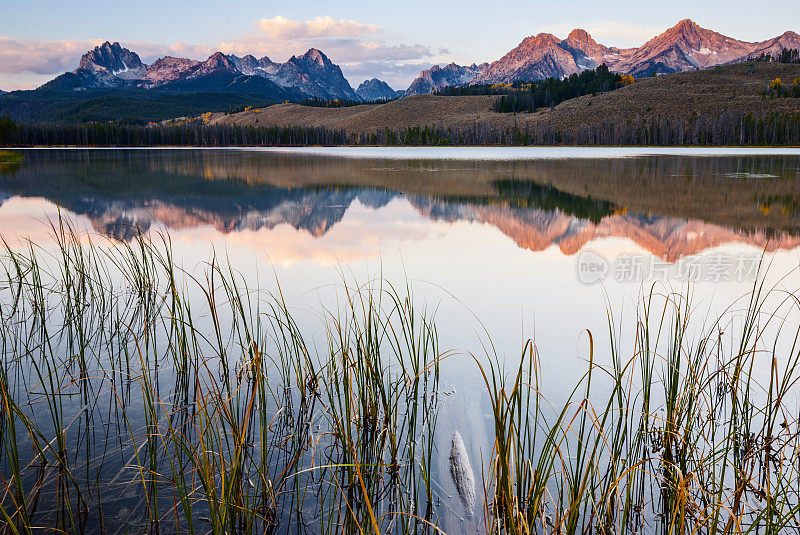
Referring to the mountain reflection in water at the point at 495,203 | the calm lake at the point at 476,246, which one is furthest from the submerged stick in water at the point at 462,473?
the mountain reflection in water at the point at 495,203

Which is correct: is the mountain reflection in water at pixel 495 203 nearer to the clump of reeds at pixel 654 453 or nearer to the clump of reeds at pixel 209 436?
the clump of reeds at pixel 209 436

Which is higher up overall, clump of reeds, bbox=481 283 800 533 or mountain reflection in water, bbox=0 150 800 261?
mountain reflection in water, bbox=0 150 800 261

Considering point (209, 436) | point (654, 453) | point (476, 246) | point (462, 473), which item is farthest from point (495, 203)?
point (209, 436)

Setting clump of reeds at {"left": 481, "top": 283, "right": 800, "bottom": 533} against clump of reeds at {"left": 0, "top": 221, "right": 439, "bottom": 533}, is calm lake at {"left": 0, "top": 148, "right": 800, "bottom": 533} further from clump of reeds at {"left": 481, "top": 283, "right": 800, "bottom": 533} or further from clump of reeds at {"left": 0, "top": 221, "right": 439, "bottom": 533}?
clump of reeds at {"left": 481, "top": 283, "right": 800, "bottom": 533}

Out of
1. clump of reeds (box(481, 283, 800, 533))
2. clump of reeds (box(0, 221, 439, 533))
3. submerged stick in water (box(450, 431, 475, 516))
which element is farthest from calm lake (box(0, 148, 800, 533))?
clump of reeds (box(481, 283, 800, 533))

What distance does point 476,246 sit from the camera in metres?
10.9

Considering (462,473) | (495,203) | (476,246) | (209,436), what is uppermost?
(495,203)

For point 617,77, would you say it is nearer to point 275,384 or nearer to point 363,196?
point 363,196

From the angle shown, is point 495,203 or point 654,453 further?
point 495,203

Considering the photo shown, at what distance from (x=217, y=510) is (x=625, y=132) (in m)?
99.1

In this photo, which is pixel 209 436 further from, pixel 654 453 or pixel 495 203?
pixel 495 203

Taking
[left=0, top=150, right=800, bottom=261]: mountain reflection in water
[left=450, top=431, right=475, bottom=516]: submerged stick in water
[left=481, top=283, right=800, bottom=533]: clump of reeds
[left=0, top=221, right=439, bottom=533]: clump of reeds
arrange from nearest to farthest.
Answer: [left=481, top=283, right=800, bottom=533]: clump of reeds < [left=0, top=221, right=439, bottom=533]: clump of reeds < [left=450, top=431, right=475, bottom=516]: submerged stick in water < [left=0, top=150, right=800, bottom=261]: mountain reflection in water

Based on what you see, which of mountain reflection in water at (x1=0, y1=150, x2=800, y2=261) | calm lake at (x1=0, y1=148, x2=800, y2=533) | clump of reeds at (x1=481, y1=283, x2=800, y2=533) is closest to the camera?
clump of reeds at (x1=481, y1=283, x2=800, y2=533)

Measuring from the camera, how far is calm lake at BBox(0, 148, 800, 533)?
5441mm
